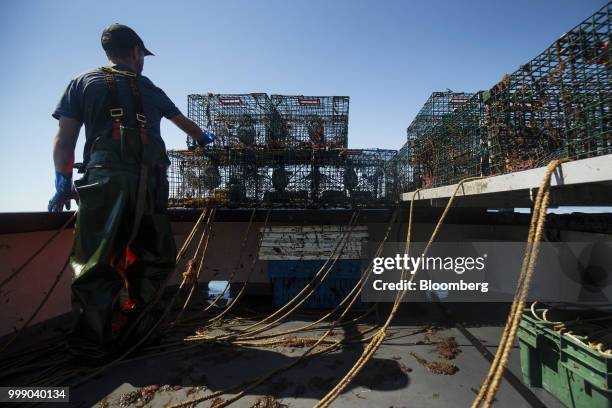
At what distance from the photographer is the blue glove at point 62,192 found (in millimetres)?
2661

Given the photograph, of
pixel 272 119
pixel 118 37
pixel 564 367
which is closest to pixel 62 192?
pixel 118 37

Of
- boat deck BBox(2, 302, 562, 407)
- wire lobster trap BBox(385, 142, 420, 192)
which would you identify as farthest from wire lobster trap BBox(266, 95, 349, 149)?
boat deck BBox(2, 302, 562, 407)

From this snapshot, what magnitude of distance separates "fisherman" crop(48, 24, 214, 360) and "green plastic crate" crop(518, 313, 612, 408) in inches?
122

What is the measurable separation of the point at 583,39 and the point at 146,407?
13.5 ft

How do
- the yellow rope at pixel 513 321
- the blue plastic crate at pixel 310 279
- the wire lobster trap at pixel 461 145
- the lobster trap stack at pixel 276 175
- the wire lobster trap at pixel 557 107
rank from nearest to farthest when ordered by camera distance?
1. the yellow rope at pixel 513 321
2. the wire lobster trap at pixel 557 107
3. the wire lobster trap at pixel 461 145
4. the blue plastic crate at pixel 310 279
5. the lobster trap stack at pixel 276 175

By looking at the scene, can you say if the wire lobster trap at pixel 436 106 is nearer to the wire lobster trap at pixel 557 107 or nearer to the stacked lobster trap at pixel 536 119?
the stacked lobster trap at pixel 536 119

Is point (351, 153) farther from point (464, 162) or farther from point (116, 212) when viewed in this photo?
point (116, 212)

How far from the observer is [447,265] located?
15.9ft

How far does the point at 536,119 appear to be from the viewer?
304 cm

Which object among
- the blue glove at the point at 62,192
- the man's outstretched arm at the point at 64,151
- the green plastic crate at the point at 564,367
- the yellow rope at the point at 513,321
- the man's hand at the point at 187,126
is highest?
the man's hand at the point at 187,126

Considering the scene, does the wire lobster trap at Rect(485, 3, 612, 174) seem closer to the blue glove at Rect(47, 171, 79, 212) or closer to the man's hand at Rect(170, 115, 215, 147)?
the man's hand at Rect(170, 115, 215, 147)

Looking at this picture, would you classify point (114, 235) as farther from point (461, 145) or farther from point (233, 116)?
point (461, 145)

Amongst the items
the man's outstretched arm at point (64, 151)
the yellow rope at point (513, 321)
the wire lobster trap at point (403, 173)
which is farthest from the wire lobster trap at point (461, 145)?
the man's outstretched arm at point (64, 151)

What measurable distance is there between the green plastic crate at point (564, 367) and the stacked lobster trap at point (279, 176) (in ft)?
9.35
